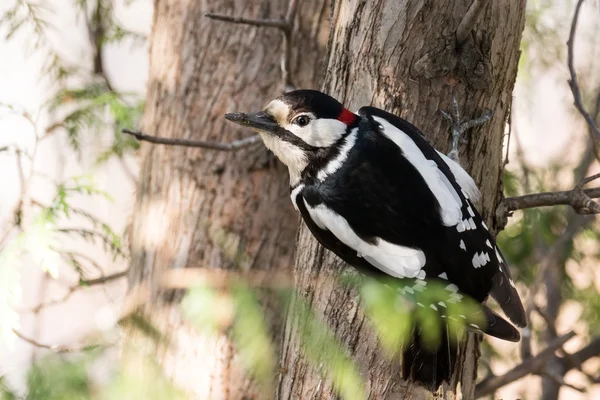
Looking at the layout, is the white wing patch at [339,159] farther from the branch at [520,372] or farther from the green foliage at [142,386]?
the branch at [520,372]

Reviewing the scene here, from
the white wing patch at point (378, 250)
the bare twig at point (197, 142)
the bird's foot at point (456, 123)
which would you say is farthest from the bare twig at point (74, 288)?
the bird's foot at point (456, 123)

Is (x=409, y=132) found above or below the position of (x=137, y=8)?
below

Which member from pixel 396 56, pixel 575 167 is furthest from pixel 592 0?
pixel 396 56

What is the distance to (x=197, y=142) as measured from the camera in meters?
2.15

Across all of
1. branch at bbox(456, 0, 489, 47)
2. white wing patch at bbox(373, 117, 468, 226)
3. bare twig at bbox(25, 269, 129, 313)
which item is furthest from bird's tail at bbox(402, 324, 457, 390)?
bare twig at bbox(25, 269, 129, 313)

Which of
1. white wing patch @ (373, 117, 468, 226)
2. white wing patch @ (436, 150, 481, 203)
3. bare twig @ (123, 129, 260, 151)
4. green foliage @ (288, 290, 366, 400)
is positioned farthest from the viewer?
bare twig @ (123, 129, 260, 151)

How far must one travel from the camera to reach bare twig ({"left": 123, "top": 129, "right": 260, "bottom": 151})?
2.06 meters

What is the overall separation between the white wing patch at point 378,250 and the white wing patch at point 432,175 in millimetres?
119

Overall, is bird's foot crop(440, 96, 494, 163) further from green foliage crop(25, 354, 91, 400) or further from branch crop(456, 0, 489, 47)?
green foliage crop(25, 354, 91, 400)

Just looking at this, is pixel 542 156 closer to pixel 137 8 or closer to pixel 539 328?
pixel 539 328

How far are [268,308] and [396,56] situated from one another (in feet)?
3.88

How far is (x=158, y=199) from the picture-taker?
8.58 feet

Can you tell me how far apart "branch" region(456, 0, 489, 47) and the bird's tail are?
67 cm

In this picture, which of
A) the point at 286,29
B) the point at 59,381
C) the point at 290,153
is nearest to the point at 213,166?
the point at 286,29
